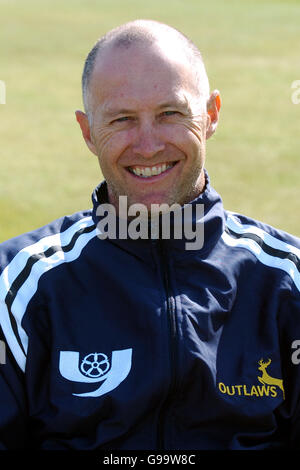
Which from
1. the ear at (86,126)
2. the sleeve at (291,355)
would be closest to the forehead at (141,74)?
the ear at (86,126)

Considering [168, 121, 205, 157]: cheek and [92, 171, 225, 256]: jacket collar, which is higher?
[168, 121, 205, 157]: cheek

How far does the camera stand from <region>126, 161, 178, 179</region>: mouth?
220 centimetres

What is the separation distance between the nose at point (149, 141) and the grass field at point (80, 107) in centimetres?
269

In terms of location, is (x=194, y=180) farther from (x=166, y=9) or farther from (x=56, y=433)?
(x=166, y=9)

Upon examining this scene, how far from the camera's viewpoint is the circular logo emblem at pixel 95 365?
208cm

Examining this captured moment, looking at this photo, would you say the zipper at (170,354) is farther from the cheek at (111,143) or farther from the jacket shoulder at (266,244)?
the cheek at (111,143)

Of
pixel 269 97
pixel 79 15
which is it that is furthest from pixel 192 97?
pixel 79 15

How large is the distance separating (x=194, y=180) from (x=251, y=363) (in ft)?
1.68

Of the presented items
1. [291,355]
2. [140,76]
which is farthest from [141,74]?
[291,355]

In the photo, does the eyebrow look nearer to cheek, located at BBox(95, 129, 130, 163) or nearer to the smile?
cheek, located at BBox(95, 129, 130, 163)

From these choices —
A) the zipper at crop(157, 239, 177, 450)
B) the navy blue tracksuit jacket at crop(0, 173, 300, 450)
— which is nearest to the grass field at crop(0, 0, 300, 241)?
the navy blue tracksuit jacket at crop(0, 173, 300, 450)

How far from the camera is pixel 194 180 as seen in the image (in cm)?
225

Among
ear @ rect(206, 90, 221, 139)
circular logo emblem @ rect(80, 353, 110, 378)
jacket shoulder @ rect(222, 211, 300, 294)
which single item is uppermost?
ear @ rect(206, 90, 221, 139)

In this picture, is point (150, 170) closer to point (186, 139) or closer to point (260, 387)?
point (186, 139)
